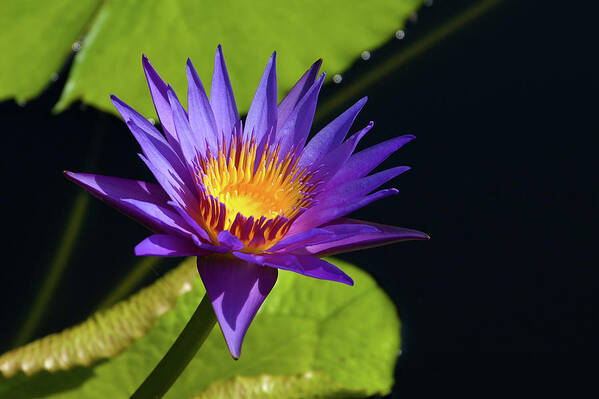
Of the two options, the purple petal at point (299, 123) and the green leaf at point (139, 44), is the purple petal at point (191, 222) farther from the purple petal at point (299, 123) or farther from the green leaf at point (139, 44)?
the green leaf at point (139, 44)

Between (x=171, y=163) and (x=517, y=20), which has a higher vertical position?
(x=517, y=20)

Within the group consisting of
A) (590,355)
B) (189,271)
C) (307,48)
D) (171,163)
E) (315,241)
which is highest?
(307,48)

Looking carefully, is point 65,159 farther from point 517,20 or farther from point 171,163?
point 517,20

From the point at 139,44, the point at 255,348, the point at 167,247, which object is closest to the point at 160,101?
the point at 167,247

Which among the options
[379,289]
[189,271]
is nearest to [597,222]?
Answer: [379,289]

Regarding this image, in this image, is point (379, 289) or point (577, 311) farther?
point (577, 311)

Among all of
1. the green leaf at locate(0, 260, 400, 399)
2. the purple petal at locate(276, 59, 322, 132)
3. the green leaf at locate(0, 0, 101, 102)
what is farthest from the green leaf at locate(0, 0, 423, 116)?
the purple petal at locate(276, 59, 322, 132)

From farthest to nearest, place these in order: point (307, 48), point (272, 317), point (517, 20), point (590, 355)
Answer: point (517, 20) < point (307, 48) < point (590, 355) < point (272, 317)

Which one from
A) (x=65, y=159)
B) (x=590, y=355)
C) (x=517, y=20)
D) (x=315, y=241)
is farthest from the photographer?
(x=517, y=20)
